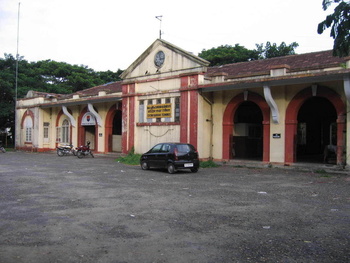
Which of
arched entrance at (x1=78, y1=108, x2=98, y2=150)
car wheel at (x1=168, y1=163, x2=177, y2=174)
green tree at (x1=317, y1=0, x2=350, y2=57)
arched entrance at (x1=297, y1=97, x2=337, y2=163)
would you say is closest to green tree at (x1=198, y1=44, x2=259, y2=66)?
arched entrance at (x1=297, y1=97, x2=337, y2=163)

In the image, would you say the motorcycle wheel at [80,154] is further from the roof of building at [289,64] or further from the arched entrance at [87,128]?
the roof of building at [289,64]

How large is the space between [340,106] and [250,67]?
6.38 m

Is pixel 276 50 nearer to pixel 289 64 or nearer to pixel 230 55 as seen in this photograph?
pixel 230 55

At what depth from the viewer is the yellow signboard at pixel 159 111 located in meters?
20.4

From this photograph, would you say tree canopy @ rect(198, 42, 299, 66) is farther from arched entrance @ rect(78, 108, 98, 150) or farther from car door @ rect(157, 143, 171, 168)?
car door @ rect(157, 143, 171, 168)

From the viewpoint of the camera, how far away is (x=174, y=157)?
47.1 feet

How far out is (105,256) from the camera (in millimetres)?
4551

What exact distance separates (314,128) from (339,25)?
22.8 m

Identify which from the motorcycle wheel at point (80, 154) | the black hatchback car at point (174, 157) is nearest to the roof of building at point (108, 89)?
the motorcycle wheel at point (80, 154)

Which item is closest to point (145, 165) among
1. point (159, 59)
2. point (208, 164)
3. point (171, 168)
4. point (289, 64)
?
point (171, 168)

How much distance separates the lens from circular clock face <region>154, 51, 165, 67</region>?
67.6 feet

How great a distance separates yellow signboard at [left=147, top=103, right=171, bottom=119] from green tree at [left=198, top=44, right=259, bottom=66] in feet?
57.5

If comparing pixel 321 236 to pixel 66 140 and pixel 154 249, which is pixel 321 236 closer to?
pixel 154 249

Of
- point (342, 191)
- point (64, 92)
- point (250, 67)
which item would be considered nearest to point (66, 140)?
point (64, 92)
